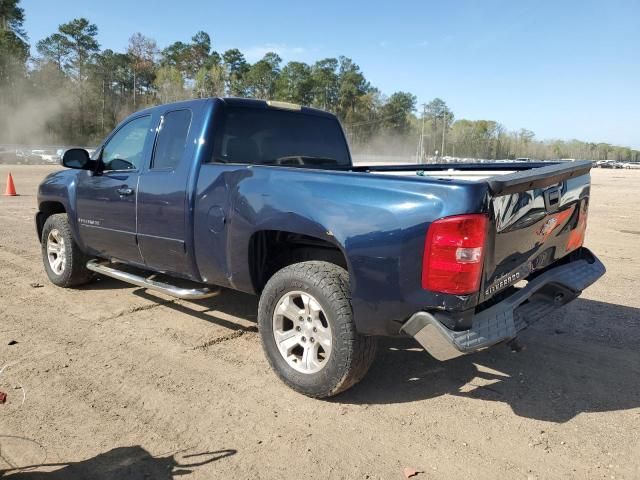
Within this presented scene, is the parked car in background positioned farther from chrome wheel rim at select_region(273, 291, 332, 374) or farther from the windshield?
chrome wheel rim at select_region(273, 291, 332, 374)

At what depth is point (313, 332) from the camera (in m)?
3.30

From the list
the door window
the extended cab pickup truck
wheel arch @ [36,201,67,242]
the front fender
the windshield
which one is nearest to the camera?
the extended cab pickup truck

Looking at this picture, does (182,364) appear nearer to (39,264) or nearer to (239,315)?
(239,315)

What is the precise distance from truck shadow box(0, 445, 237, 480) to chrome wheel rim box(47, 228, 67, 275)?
11.5 feet

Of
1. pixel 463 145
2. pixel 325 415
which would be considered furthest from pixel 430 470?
pixel 463 145

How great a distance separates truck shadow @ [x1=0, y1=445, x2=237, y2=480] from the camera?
8.16 ft

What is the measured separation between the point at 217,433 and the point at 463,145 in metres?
134

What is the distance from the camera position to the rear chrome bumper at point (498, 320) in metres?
2.69

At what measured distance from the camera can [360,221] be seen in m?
2.90

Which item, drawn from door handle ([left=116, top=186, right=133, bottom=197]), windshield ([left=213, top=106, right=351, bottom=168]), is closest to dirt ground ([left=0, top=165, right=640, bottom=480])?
door handle ([left=116, top=186, right=133, bottom=197])

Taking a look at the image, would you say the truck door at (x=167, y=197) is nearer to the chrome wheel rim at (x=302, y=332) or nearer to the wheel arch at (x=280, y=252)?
the wheel arch at (x=280, y=252)

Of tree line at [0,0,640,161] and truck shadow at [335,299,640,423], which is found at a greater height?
tree line at [0,0,640,161]

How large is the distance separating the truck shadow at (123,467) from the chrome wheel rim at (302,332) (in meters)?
0.81

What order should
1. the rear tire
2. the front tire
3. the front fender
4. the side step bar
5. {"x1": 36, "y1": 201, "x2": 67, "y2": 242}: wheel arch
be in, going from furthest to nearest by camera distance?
{"x1": 36, "y1": 201, "x2": 67, "y2": 242}: wheel arch
the rear tire
the front fender
the side step bar
the front tire
